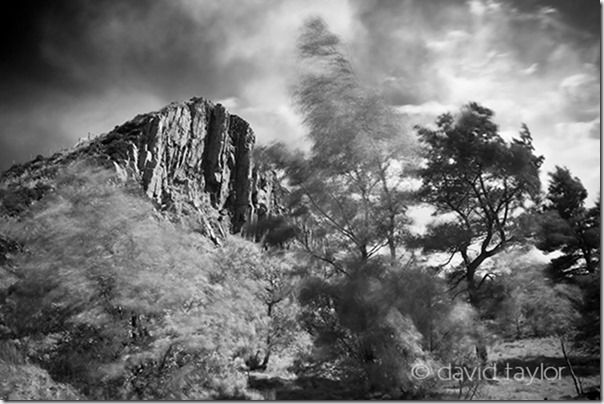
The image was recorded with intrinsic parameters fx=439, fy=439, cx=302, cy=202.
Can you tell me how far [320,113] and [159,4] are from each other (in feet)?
7.25

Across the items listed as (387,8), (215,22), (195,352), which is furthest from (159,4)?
(195,352)

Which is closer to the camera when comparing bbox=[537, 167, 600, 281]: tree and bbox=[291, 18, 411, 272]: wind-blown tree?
bbox=[291, 18, 411, 272]: wind-blown tree

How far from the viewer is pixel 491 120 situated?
487cm

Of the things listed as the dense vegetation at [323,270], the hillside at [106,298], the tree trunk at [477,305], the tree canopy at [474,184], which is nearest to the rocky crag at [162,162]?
the hillside at [106,298]

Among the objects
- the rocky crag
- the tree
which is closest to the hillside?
the rocky crag

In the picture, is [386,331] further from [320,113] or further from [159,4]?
[159,4]

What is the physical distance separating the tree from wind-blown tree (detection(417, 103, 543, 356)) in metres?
0.46

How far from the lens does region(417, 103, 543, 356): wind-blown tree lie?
4.84 m

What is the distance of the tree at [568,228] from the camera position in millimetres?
5524

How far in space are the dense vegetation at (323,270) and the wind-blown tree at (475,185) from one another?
0.02 m

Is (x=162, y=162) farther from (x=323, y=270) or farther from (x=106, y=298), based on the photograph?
(x=106, y=298)

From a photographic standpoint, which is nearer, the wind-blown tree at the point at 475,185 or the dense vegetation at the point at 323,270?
the dense vegetation at the point at 323,270

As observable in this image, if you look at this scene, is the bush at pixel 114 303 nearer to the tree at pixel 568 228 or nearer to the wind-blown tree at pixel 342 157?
the wind-blown tree at pixel 342 157

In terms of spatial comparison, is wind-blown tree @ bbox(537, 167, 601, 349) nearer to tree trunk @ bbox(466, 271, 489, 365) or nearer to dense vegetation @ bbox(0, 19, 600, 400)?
dense vegetation @ bbox(0, 19, 600, 400)
